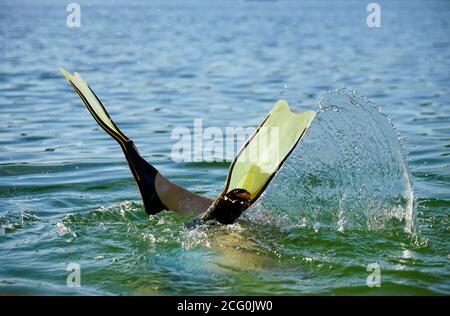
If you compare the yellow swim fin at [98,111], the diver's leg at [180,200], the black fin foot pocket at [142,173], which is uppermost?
the yellow swim fin at [98,111]

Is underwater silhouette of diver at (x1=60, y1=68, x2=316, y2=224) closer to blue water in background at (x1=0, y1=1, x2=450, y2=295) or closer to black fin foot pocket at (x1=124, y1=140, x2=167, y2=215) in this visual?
black fin foot pocket at (x1=124, y1=140, x2=167, y2=215)

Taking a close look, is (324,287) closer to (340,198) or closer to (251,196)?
(251,196)

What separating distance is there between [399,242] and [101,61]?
15.4m

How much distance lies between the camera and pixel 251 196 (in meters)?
5.71

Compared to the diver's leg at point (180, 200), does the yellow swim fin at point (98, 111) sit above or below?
above

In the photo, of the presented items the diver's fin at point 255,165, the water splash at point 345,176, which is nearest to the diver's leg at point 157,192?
the diver's fin at point 255,165

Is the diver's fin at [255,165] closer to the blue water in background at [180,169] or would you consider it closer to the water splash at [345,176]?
the blue water in background at [180,169]

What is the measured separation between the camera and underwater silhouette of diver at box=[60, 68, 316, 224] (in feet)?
18.7

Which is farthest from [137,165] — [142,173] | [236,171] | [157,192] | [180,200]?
[236,171]

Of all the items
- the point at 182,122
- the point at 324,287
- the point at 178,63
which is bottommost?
the point at 324,287

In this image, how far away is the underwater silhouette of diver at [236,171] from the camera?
5703mm

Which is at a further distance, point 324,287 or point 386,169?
point 386,169

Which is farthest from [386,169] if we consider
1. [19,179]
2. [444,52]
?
[444,52]

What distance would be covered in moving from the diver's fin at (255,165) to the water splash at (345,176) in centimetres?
51
